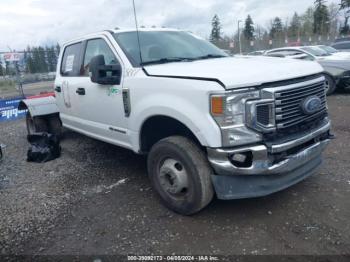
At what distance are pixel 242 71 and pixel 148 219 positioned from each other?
184 cm

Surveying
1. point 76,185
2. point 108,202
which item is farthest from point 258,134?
point 76,185

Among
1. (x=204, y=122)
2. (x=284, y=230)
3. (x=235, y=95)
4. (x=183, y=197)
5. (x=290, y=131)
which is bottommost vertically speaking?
(x=284, y=230)

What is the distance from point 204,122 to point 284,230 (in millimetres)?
1321

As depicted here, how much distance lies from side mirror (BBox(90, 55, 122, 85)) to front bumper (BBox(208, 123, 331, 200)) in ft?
5.44

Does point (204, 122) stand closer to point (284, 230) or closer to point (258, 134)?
point (258, 134)

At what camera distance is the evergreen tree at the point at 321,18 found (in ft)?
196

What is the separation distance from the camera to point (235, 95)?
2990 mm

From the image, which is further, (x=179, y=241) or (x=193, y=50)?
(x=193, y=50)

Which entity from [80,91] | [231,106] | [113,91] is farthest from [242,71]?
[80,91]

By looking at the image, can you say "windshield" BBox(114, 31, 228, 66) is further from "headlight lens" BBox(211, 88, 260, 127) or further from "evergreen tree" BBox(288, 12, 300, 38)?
"evergreen tree" BBox(288, 12, 300, 38)

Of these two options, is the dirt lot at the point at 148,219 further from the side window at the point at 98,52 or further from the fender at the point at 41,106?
the fender at the point at 41,106

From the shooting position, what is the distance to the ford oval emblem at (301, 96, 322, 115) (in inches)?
132

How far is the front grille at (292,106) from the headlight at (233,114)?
9.9 inches

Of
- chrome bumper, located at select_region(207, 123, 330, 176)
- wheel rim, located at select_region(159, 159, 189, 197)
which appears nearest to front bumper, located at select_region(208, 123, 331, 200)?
chrome bumper, located at select_region(207, 123, 330, 176)
